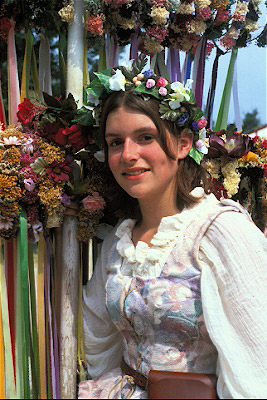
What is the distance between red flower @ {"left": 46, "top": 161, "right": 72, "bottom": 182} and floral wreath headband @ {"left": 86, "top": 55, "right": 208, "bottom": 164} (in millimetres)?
212

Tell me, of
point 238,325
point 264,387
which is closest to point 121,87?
point 238,325

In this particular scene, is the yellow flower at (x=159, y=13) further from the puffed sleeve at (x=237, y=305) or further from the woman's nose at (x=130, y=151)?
the puffed sleeve at (x=237, y=305)

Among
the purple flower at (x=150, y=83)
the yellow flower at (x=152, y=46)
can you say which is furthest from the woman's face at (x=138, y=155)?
the yellow flower at (x=152, y=46)

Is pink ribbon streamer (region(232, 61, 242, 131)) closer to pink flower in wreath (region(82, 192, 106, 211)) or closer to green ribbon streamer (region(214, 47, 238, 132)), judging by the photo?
green ribbon streamer (region(214, 47, 238, 132))

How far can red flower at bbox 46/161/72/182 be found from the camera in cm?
173

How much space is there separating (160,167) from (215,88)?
84 cm

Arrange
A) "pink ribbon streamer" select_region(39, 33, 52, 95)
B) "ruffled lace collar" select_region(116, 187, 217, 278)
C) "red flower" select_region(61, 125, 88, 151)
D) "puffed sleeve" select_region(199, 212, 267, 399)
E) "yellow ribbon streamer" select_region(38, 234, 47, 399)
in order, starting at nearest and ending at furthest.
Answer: "puffed sleeve" select_region(199, 212, 267, 399), "ruffled lace collar" select_region(116, 187, 217, 278), "red flower" select_region(61, 125, 88, 151), "yellow ribbon streamer" select_region(38, 234, 47, 399), "pink ribbon streamer" select_region(39, 33, 52, 95)

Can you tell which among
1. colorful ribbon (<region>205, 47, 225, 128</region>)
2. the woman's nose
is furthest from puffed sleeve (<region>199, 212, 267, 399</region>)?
colorful ribbon (<region>205, 47, 225, 128</region>)

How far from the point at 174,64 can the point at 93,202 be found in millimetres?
797

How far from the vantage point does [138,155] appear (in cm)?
156

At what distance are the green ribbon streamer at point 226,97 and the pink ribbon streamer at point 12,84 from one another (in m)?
0.88

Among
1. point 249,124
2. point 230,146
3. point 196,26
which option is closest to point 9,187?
point 230,146

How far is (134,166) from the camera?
157 cm

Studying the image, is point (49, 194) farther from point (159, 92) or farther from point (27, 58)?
point (27, 58)
